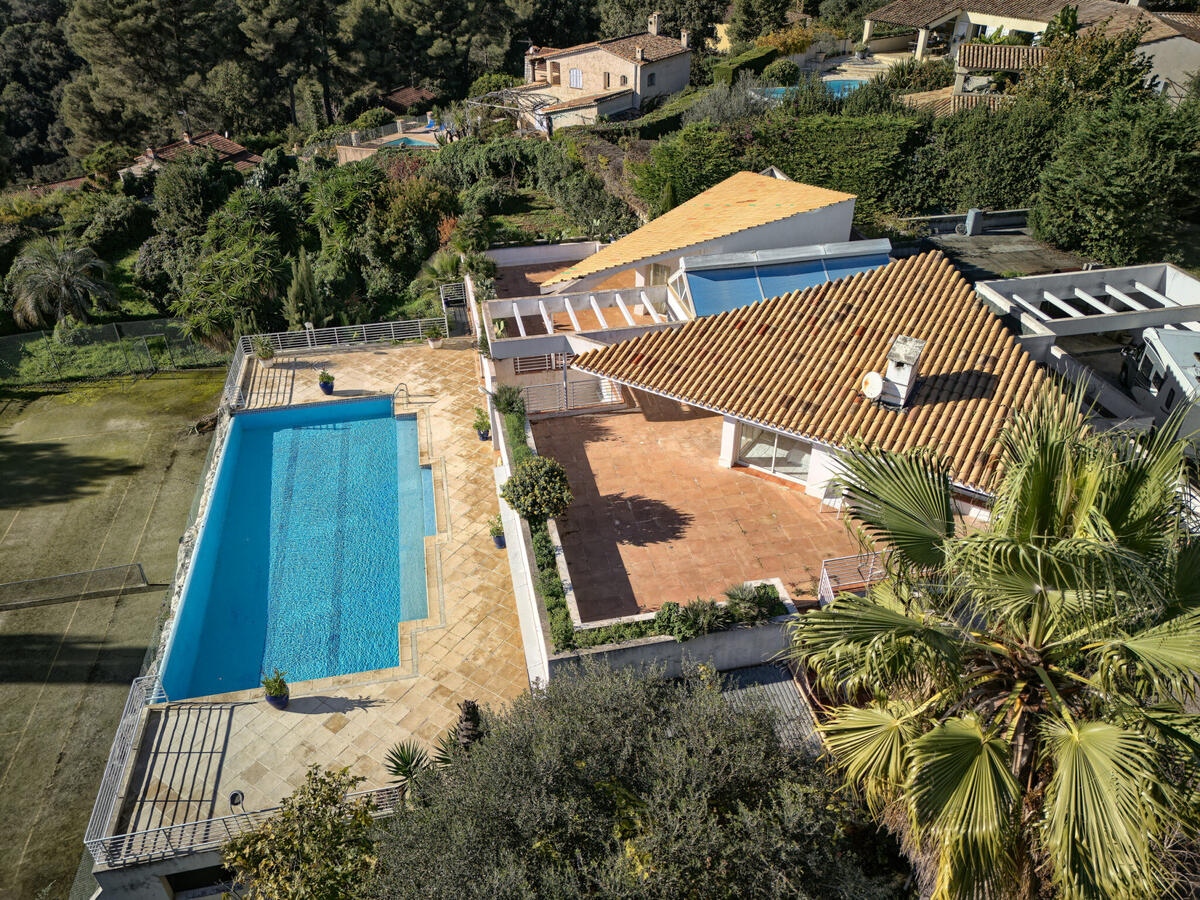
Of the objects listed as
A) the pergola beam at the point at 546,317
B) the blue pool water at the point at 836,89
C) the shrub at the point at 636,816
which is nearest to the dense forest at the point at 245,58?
the blue pool water at the point at 836,89

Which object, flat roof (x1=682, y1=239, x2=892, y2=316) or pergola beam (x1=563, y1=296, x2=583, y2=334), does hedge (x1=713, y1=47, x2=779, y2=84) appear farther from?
pergola beam (x1=563, y1=296, x2=583, y2=334)

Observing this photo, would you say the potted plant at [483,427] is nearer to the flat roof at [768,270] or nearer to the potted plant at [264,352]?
the flat roof at [768,270]

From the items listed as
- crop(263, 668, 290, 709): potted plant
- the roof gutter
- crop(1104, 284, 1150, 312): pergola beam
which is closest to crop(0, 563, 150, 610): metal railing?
crop(263, 668, 290, 709): potted plant

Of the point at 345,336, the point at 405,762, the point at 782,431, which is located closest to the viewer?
the point at 405,762

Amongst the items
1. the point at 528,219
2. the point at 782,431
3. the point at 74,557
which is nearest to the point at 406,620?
the point at 782,431

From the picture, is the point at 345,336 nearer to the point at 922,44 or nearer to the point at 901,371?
the point at 901,371
